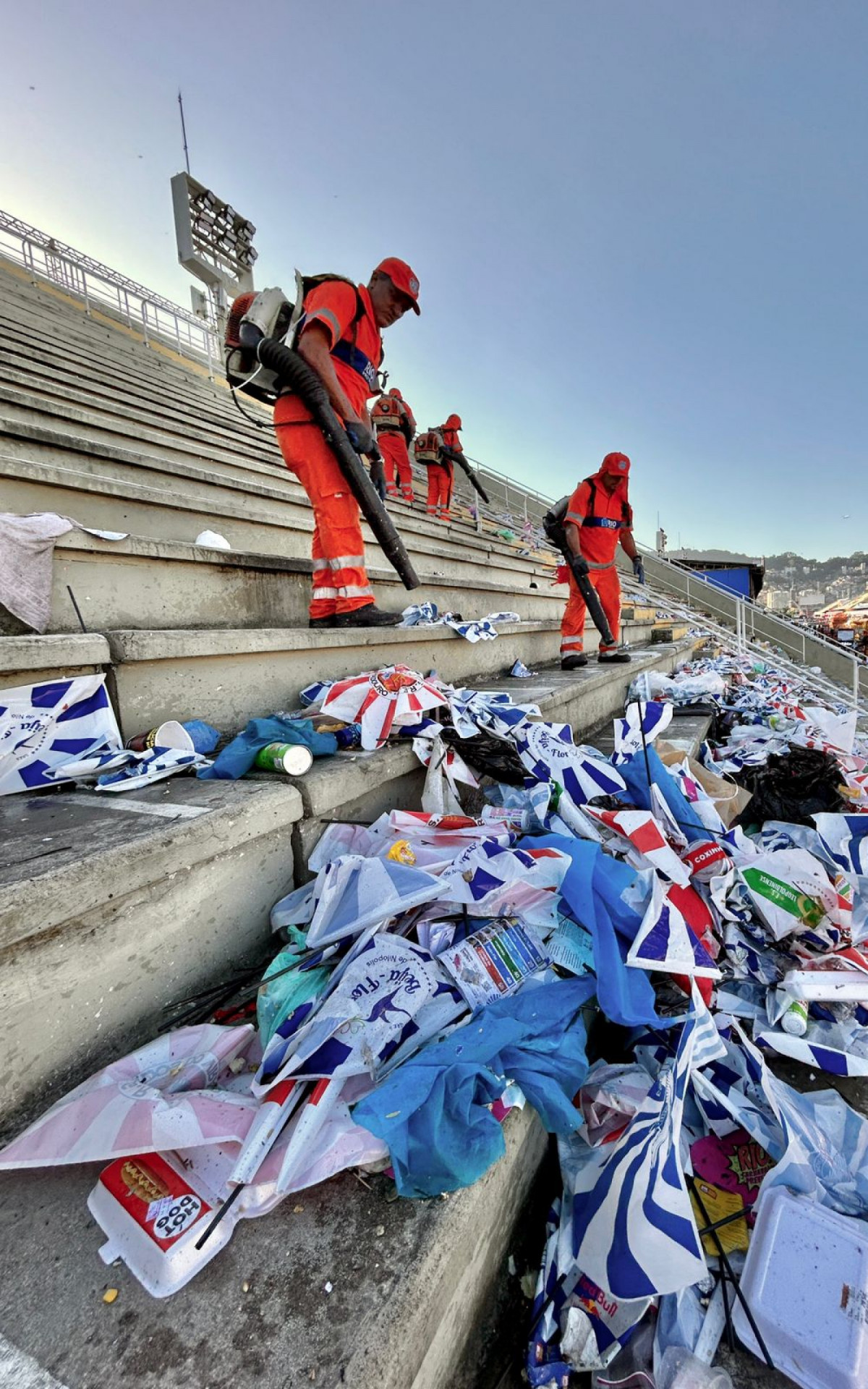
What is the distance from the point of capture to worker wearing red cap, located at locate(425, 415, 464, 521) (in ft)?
28.3

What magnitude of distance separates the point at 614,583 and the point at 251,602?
3639 mm

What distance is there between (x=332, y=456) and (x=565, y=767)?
1704 mm

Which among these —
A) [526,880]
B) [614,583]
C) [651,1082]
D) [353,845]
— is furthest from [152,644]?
[614,583]

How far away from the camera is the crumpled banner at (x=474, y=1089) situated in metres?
0.76

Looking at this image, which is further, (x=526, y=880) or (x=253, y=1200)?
(x=526, y=880)

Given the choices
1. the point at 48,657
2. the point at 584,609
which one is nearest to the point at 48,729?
the point at 48,657

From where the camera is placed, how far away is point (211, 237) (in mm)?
18797

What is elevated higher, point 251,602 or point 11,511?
point 11,511

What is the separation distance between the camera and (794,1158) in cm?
99

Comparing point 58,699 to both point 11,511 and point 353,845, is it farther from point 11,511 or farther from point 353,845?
point 11,511

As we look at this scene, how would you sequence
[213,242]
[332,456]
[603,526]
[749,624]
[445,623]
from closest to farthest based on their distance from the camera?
[332,456] < [445,623] < [603,526] < [749,624] < [213,242]

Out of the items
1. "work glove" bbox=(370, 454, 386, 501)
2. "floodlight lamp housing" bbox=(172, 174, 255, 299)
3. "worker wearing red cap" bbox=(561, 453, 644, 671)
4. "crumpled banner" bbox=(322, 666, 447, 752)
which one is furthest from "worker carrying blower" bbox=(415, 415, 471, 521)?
"floodlight lamp housing" bbox=(172, 174, 255, 299)

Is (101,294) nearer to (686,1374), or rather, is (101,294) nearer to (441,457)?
(441,457)

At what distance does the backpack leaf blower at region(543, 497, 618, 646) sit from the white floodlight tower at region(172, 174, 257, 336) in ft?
54.2
